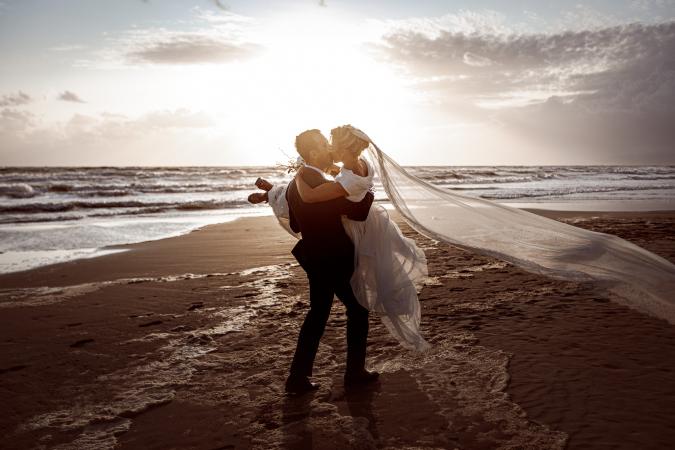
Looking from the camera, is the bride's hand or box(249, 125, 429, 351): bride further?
the bride's hand

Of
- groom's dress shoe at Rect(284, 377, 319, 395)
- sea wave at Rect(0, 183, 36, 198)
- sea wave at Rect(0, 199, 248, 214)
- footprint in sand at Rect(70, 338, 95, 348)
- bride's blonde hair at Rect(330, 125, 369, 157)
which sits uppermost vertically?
bride's blonde hair at Rect(330, 125, 369, 157)

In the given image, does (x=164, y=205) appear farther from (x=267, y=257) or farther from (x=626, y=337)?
(x=626, y=337)

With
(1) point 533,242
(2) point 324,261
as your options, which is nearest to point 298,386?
(2) point 324,261

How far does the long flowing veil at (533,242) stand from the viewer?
4.07 metres

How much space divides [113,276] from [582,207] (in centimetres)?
1754

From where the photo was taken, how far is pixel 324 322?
12.7 feet

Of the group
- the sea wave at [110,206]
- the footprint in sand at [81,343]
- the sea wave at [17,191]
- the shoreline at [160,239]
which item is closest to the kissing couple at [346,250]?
the footprint in sand at [81,343]

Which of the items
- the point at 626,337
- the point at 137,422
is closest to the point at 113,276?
the point at 137,422

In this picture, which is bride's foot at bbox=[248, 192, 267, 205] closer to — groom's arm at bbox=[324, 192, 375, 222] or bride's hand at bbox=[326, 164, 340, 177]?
bride's hand at bbox=[326, 164, 340, 177]

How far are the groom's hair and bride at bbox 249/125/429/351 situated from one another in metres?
0.14

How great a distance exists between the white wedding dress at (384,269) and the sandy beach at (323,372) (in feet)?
1.70

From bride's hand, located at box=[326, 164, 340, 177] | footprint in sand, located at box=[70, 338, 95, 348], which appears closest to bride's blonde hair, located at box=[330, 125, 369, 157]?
bride's hand, located at box=[326, 164, 340, 177]

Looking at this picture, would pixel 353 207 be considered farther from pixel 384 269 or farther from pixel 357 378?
pixel 357 378

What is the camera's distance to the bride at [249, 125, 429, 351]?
A: 3.57 m
